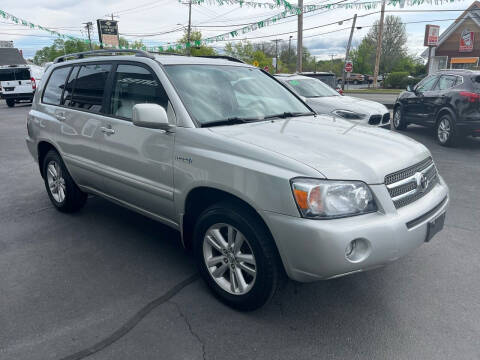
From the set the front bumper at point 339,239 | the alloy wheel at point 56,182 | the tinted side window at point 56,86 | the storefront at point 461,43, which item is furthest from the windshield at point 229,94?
the storefront at point 461,43

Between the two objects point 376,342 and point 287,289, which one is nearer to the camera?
point 376,342

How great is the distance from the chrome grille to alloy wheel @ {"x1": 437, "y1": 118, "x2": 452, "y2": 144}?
21.4 ft

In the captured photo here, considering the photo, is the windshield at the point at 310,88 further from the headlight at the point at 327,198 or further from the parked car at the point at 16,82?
the parked car at the point at 16,82

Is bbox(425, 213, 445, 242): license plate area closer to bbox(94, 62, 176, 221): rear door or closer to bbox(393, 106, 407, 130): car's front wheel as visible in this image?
bbox(94, 62, 176, 221): rear door

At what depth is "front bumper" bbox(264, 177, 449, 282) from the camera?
235cm

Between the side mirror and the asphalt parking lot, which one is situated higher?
the side mirror

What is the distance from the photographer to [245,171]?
2.61 m

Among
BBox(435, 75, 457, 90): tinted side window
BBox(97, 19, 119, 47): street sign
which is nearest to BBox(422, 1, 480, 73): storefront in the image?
BBox(435, 75, 457, 90): tinted side window

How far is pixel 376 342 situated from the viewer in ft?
8.41

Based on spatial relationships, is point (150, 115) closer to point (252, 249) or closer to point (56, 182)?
point (252, 249)

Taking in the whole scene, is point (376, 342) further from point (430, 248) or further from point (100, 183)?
point (100, 183)

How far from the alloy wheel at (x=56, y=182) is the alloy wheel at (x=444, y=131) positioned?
7784mm

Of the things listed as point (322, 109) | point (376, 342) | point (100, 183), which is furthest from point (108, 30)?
point (376, 342)

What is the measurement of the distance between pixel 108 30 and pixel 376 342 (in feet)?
134
